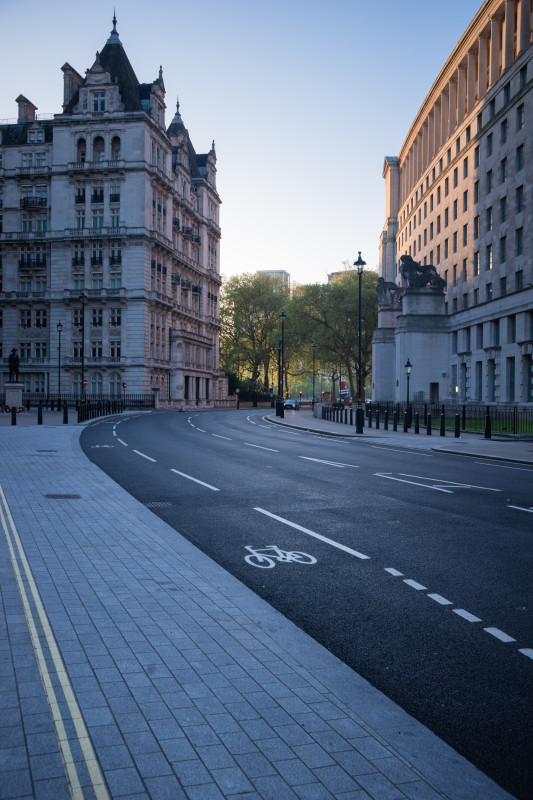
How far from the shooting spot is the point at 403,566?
730 cm

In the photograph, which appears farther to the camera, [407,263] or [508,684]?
[407,263]

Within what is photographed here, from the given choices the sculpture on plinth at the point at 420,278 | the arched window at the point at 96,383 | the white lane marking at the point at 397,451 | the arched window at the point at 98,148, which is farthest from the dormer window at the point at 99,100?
the white lane marking at the point at 397,451

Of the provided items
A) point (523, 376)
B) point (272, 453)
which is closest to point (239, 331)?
point (523, 376)

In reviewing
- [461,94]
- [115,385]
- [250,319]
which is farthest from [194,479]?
[250,319]

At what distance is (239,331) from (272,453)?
9346 cm

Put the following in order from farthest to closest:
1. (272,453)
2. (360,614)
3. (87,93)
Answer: (87,93)
(272,453)
(360,614)

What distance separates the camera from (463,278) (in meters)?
54.7

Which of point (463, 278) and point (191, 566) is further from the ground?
point (463, 278)

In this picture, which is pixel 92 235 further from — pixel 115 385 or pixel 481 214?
pixel 481 214

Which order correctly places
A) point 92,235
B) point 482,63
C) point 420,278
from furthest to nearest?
point 92,235 < point 420,278 < point 482,63

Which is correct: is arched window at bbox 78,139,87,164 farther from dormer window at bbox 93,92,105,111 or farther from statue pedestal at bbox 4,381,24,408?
statue pedestal at bbox 4,381,24,408

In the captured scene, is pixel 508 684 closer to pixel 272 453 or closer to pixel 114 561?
pixel 114 561

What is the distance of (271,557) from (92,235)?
6825cm

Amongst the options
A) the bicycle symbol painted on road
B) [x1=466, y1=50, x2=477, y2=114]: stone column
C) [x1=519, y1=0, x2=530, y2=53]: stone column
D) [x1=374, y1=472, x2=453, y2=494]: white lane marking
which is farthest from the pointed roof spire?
the bicycle symbol painted on road
